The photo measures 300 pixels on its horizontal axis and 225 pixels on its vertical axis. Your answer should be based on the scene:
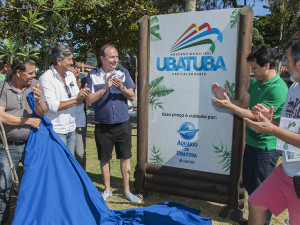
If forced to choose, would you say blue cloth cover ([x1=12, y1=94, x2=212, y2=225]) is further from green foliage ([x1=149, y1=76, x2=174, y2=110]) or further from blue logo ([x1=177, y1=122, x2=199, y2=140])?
green foliage ([x1=149, y1=76, x2=174, y2=110])

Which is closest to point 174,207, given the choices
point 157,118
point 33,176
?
point 157,118

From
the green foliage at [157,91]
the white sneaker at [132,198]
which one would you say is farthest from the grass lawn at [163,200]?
the green foliage at [157,91]

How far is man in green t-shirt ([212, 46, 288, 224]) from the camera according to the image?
10.1ft

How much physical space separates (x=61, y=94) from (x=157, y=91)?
55.4 inches

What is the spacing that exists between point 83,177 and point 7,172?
84 cm

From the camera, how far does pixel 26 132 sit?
3.35 meters

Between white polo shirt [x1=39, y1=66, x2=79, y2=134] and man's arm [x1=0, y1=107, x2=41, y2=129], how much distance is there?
493 mm

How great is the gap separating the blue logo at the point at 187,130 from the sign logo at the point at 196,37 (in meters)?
1.08

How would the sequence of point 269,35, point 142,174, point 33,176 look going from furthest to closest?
point 269,35 < point 142,174 < point 33,176

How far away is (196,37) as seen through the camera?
4.07 m

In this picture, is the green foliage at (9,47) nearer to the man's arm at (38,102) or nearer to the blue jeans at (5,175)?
the man's arm at (38,102)

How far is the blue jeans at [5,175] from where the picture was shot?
324cm

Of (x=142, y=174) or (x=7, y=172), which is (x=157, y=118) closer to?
(x=142, y=174)

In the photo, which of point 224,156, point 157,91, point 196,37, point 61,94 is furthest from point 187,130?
point 61,94
